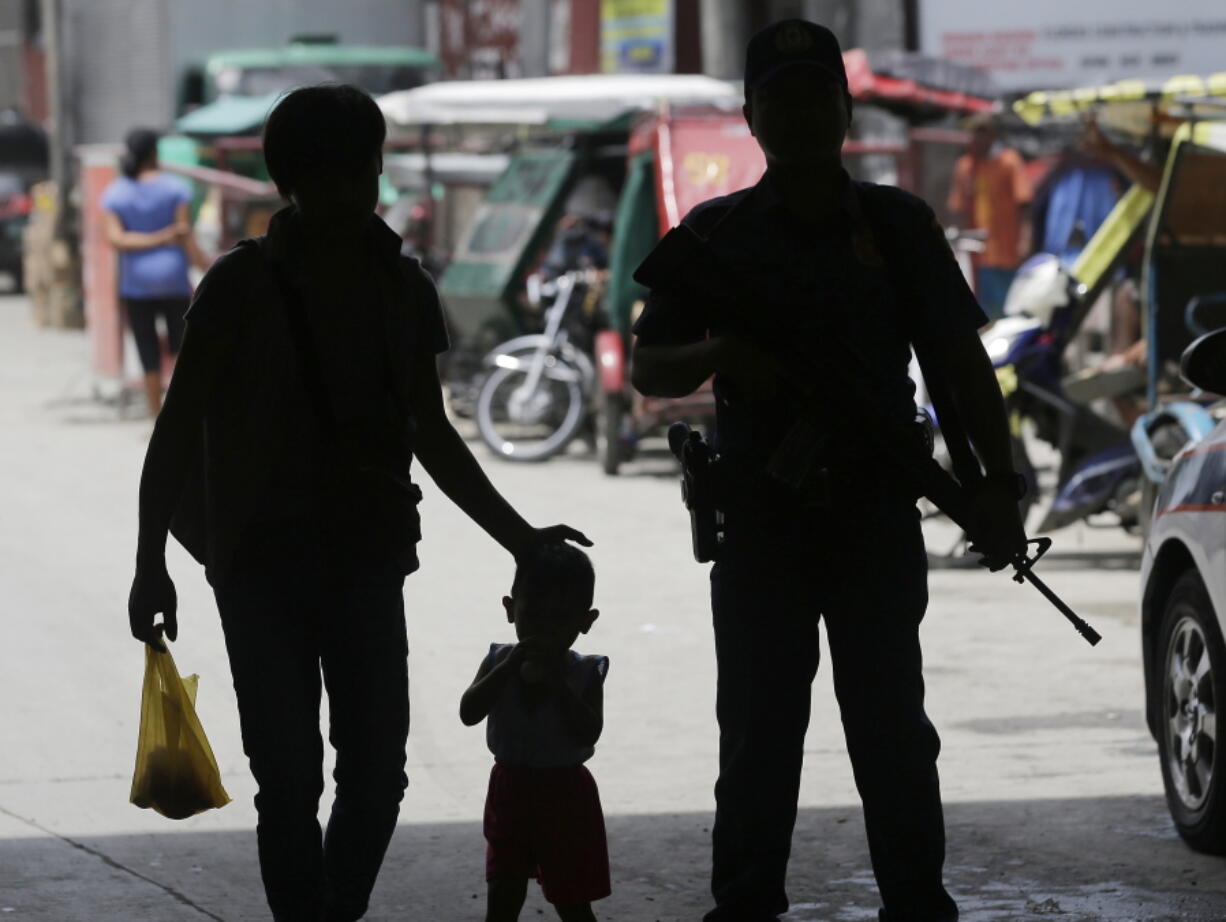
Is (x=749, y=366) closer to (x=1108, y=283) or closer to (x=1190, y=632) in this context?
(x=1190, y=632)

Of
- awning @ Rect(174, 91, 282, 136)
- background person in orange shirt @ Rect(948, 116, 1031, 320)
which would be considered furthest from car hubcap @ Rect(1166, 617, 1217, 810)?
awning @ Rect(174, 91, 282, 136)

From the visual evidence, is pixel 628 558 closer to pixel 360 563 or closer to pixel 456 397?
pixel 456 397

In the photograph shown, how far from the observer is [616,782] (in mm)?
7188

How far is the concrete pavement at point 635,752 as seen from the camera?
582 cm

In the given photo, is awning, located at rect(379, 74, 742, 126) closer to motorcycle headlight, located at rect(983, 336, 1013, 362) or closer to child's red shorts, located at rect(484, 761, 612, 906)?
motorcycle headlight, located at rect(983, 336, 1013, 362)

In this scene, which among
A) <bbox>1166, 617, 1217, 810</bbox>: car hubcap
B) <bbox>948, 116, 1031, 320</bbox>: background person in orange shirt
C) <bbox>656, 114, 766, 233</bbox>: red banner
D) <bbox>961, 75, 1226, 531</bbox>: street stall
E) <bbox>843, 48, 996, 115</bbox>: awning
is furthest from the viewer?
<bbox>948, 116, 1031, 320</bbox>: background person in orange shirt

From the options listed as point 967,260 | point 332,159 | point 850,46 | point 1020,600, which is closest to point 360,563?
point 332,159

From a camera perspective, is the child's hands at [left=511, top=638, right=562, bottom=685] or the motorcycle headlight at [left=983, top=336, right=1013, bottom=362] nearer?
the child's hands at [left=511, top=638, right=562, bottom=685]

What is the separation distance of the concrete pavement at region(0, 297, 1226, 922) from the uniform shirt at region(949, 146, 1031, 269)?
676 centimetres

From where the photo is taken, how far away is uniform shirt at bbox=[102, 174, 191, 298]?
1712cm

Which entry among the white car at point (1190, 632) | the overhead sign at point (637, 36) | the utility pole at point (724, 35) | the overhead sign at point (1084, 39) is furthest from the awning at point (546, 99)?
the white car at point (1190, 632)

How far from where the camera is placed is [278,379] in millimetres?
4516

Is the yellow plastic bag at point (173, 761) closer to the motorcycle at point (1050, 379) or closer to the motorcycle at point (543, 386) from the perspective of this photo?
the motorcycle at point (1050, 379)

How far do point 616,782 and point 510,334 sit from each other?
10.1 m
